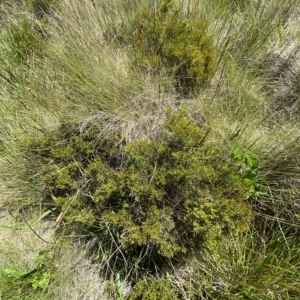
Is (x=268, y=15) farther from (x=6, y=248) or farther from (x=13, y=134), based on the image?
(x=6, y=248)

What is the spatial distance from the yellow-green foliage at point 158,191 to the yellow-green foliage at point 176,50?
1.26 feet

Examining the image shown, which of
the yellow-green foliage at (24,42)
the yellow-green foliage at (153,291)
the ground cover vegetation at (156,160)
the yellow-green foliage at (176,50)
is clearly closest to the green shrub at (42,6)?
the yellow-green foliage at (24,42)

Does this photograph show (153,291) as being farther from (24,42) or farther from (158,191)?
(24,42)

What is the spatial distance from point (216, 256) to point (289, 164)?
61cm

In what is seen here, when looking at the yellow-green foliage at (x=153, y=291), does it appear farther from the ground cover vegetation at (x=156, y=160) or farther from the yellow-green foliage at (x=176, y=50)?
the yellow-green foliage at (x=176, y=50)

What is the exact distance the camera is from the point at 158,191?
1334 millimetres

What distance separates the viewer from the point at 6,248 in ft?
5.06

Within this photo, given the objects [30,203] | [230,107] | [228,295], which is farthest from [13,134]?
[228,295]

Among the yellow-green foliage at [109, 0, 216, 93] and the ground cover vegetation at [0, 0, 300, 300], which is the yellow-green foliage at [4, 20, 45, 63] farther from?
the yellow-green foliage at [109, 0, 216, 93]

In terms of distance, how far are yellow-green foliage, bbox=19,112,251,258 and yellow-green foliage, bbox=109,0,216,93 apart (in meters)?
0.38

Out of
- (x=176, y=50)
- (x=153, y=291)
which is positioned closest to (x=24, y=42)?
(x=176, y=50)

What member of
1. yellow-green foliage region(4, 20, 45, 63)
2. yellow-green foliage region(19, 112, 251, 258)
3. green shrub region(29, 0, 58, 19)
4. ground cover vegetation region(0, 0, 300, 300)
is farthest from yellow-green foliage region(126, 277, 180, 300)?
green shrub region(29, 0, 58, 19)

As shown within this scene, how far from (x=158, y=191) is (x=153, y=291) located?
0.50 meters

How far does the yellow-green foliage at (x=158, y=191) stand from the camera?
1303 millimetres
